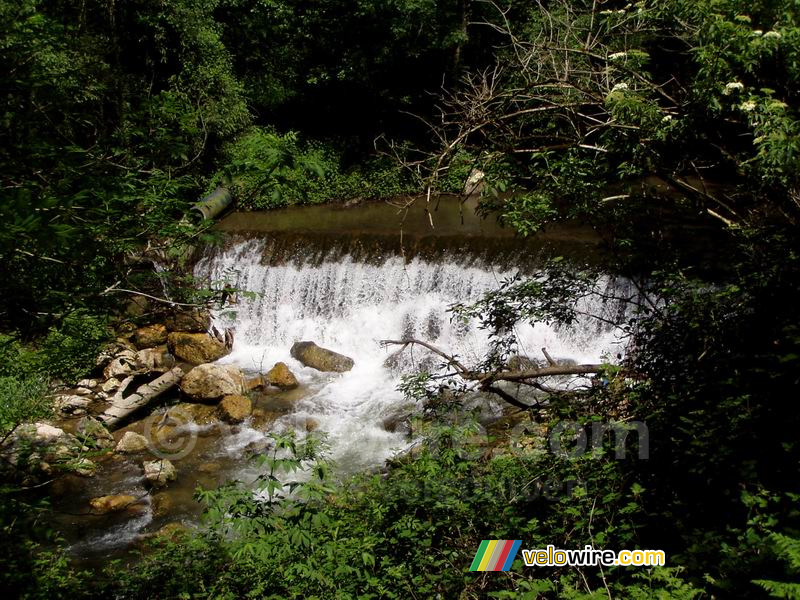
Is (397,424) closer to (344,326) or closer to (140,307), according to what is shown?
(344,326)

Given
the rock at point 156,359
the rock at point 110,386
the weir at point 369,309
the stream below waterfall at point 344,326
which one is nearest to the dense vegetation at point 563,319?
the stream below waterfall at point 344,326

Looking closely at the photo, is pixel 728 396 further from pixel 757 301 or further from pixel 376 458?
pixel 376 458

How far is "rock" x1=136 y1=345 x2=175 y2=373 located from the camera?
33.9 ft

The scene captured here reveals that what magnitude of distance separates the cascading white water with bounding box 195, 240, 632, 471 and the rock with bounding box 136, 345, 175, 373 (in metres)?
0.95

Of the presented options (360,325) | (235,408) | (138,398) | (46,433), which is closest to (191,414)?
(235,408)

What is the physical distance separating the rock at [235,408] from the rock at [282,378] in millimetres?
692

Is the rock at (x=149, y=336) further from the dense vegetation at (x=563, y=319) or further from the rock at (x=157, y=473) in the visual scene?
the dense vegetation at (x=563, y=319)

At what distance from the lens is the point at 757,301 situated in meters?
3.54

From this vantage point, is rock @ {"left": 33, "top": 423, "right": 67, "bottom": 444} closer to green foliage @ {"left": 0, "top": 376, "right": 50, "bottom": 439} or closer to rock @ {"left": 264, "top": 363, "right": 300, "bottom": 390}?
green foliage @ {"left": 0, "top": 376, "right": 50, "bottom": 439}

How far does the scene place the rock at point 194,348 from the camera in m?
10.8

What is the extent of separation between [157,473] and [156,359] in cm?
311

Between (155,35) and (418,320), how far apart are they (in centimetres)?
1002

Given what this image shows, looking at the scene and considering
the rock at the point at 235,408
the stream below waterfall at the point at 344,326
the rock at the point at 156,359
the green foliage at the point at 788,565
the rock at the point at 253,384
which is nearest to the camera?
the green foliage at the point at 788,565

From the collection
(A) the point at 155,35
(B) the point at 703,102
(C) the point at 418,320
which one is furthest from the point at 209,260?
(B) the point at 703,102
